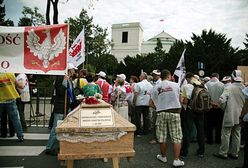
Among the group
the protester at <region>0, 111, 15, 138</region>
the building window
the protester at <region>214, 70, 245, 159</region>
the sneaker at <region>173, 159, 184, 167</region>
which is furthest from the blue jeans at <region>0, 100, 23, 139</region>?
the building window

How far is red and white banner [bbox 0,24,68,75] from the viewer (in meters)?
5.00

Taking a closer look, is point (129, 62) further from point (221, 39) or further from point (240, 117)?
point (240, 117)

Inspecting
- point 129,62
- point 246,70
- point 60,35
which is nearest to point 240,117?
point 246,70

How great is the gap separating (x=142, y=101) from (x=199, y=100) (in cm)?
256

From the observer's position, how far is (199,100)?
663 centimetres

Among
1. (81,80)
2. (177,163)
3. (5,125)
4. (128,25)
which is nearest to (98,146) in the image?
(177,163)

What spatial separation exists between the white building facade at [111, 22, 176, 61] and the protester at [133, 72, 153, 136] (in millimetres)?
76275

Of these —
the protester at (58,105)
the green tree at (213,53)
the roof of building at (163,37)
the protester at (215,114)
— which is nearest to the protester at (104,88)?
the protester at (58,105)

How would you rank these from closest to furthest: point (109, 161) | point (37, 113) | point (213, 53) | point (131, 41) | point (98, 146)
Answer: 1. point (98, 146)
2. point (109, 161)
3. point (37, 113)
4. point (213, 53)
5. point (131, 41)

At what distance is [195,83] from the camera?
6879 mm

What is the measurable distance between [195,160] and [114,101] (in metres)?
3.17

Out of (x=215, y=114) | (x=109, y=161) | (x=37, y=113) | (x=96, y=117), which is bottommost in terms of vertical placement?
(x=109, y=161)

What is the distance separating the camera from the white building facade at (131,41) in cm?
8538

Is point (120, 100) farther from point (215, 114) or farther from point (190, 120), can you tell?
point (215, 114)
